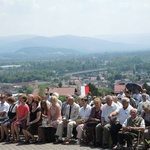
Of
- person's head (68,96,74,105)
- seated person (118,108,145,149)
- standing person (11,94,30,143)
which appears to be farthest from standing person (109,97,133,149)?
standing person (11,94,30,143)

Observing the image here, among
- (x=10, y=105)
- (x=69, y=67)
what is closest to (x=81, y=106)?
(x=10, y=105)

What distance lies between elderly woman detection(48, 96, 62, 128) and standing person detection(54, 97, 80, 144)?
165mm

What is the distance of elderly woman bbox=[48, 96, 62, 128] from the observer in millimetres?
9086

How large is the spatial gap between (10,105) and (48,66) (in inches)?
6676

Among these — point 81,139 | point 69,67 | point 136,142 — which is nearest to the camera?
point 136,142

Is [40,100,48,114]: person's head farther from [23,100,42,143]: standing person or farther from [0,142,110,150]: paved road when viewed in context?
[0,142,110,150]: paved road

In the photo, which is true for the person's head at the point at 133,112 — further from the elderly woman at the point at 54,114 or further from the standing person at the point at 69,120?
the elderly woman at the point at 54,114

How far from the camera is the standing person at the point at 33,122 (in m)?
9.06

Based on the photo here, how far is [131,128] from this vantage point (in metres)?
7.55

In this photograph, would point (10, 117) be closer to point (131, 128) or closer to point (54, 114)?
point (54, 114)

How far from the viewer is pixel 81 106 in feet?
32.1

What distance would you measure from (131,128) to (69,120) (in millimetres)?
2041

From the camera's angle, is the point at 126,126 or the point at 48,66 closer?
the point at 126,126

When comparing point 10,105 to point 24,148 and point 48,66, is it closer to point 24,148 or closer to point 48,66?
point 24,148
